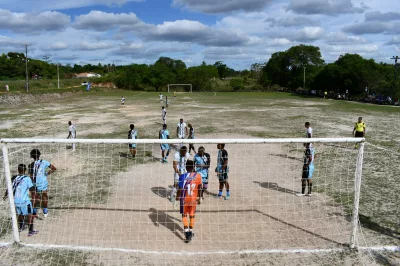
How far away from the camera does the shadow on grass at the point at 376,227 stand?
7719mm

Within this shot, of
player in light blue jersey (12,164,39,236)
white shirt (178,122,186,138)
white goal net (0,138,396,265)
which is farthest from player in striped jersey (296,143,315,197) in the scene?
player in light blue jersey (12,164,39,236)

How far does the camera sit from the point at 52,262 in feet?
22.1

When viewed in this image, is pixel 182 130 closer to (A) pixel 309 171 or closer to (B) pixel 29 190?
(A) pixel 309 171

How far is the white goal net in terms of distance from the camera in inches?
278

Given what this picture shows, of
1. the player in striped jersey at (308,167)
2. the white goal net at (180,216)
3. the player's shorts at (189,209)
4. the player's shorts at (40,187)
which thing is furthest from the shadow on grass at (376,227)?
the player's shorts at (40,187)

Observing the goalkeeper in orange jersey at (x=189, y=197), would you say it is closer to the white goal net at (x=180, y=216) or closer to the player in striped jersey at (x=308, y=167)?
the white goal net at (x=180, y=216)

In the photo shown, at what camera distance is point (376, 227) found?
806 centimetres

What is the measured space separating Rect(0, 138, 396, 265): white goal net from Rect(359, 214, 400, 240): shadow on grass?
0.32m

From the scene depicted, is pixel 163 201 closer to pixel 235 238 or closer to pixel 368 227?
pixel 235 238

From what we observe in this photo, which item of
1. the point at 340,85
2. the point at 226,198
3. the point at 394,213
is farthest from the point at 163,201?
the point at 340,85

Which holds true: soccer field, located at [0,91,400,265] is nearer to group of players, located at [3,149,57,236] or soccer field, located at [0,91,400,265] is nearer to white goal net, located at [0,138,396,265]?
white goal net, located at [0,138,396,265]

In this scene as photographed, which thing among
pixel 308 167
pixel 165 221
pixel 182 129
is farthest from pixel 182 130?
pixel 165 221

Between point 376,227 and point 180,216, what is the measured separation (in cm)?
476

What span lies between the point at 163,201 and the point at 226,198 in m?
1.83
